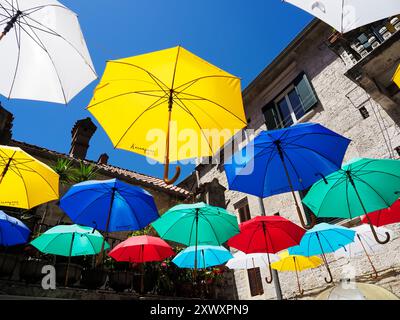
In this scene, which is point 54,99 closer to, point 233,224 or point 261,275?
point 233,224

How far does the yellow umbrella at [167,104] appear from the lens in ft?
13.7

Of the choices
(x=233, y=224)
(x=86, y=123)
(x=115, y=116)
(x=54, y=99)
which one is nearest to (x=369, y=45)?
(x=233, y=224)

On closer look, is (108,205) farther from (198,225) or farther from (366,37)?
(366,37)

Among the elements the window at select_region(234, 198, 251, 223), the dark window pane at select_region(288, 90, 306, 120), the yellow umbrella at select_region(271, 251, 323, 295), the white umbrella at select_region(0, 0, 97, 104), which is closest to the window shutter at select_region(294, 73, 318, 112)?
the dark window pane at select_region(288, 90, 306, 120)

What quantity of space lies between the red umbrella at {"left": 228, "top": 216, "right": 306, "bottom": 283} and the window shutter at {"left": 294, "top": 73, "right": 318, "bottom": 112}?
229 inches

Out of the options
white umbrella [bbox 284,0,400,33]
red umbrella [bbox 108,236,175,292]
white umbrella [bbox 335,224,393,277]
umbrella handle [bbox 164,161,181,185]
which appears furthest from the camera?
red umbrella [bbox 108,236,175,292]

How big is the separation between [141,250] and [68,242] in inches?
72.0

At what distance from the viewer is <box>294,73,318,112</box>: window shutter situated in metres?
10.0

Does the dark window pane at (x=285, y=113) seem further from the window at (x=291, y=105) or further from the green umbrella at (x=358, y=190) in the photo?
the green umbrella at (x=358, y=190)

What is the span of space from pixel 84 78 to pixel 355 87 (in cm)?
829

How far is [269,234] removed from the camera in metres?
6.03

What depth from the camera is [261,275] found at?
9.35m

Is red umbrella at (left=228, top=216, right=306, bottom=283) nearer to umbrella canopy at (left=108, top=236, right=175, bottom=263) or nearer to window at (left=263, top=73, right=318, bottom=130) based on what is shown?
umbrella canopy at (left=108, top=236, right=175, bottom=263)

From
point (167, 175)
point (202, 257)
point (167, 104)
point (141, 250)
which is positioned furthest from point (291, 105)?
point (167, 175)
